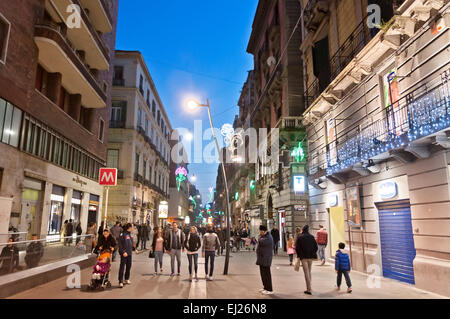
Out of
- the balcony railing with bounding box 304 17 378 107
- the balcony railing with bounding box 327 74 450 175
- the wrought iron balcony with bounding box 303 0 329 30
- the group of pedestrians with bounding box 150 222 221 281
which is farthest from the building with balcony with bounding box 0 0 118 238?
the balcony railing with bounding box 327 74 450 175

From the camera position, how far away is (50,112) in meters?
18.1

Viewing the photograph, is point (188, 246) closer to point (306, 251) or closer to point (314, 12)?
point (306, 251)

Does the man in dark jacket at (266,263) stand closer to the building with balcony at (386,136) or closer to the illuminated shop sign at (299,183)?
the building with balcony at (386,136)

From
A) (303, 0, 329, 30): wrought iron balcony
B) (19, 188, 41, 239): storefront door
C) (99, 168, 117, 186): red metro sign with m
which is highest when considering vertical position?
(303, 0, 329, 30): wrought iron balcony

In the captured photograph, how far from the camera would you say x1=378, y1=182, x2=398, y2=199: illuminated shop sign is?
424 inches

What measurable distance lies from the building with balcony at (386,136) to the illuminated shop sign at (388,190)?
0.03 m

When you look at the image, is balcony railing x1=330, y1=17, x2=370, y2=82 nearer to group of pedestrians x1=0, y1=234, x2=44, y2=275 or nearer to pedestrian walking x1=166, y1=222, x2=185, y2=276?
pedestrian walking x1=166, y1=222, x2=185, y2=276

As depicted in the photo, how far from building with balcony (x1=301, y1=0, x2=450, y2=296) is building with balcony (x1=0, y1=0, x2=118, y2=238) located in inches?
563

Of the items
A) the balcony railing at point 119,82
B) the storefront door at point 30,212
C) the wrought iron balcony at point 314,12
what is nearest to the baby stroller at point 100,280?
the storefront door at point 30,212

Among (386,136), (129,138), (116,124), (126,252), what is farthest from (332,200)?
(116,124)

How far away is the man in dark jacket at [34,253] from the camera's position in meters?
9.19

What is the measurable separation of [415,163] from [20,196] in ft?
53.9

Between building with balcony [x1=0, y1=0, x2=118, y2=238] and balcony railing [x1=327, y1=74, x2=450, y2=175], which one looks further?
building with balcony [x1=0, y1=0, x2=118, y2=238]
